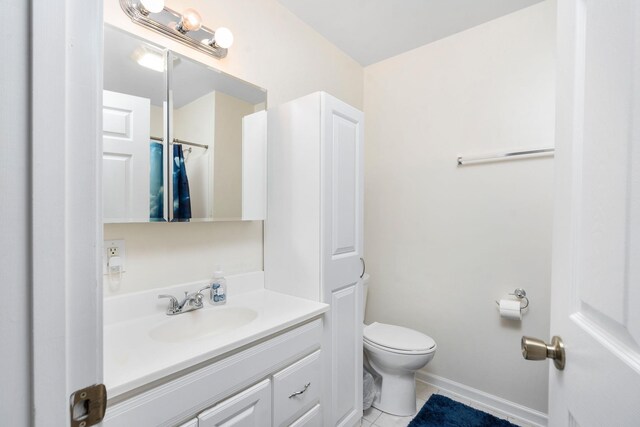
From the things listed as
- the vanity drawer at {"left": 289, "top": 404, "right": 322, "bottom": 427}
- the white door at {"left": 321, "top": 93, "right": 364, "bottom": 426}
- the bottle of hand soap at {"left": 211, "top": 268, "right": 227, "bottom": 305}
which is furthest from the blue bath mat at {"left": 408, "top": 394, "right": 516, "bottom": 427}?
the bottle of hand soap at {"left": 211, "top": 268, "right": 227, "bottom": 305}

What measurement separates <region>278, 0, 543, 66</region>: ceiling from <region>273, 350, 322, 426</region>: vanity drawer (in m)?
1.96

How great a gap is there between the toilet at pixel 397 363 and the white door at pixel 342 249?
205 millimetres

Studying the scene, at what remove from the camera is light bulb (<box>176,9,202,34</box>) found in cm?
128

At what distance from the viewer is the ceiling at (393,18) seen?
178cm

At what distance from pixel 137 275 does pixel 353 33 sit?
78.4 inches

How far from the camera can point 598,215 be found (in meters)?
0.46

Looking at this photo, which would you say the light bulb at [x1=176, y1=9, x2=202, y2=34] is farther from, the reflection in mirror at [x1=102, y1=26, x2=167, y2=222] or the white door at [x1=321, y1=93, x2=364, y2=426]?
the white door at [x1=321, y1=93, x2=364, y2=426]

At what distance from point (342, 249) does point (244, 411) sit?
0.83m

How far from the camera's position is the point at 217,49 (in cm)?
144

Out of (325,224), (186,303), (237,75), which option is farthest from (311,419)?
(237,75)

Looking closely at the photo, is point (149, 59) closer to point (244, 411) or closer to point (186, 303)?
point (186, 303)

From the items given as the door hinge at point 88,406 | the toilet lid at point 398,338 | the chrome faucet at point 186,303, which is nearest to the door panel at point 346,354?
the toilet lid at point 398,338

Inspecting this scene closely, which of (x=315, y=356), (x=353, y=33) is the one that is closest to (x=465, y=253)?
(x=315, y=356)

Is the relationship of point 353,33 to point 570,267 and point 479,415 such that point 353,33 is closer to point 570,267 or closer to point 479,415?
point 570,267
